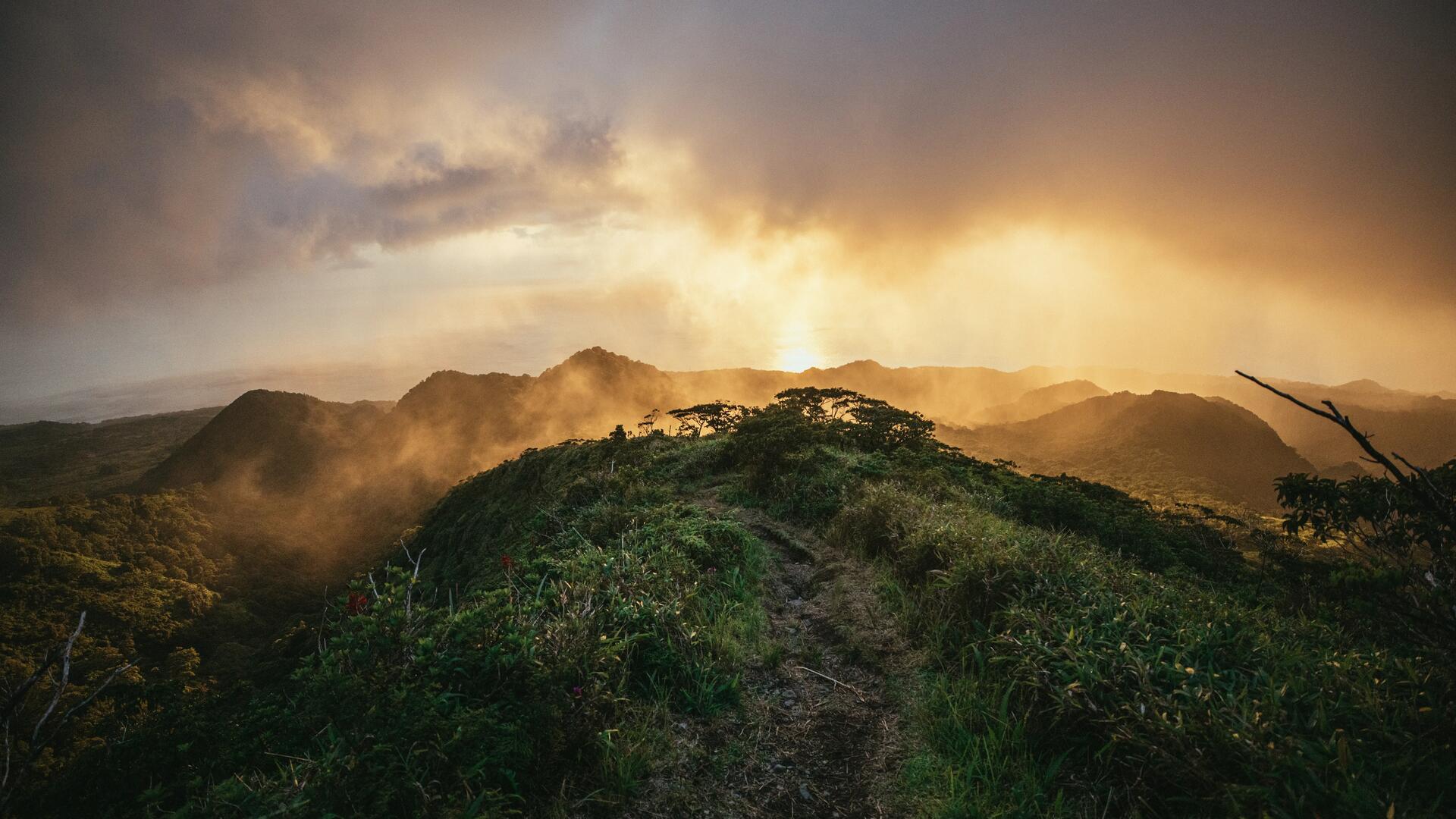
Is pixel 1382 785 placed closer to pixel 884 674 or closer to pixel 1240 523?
pixel 884 674

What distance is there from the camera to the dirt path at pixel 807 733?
149 inches

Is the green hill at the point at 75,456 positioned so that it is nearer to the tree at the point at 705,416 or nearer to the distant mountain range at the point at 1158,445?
the tree at the point at 705,416

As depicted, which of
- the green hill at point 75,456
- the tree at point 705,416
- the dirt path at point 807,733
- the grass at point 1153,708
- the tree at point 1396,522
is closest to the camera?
the grass at point 1153,708

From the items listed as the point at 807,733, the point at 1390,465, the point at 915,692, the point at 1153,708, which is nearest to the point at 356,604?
the point at 807,733

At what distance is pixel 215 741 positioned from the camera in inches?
174

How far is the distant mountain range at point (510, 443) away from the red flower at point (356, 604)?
96410 mm

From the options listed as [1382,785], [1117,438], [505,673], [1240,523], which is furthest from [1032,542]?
[1117,438]

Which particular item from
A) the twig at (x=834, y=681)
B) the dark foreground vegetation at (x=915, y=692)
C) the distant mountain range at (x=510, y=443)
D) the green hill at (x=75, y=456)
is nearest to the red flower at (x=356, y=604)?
the dark foreground vegetation at (x=915, y=692)

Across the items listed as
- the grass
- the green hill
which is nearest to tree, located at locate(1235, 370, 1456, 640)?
the grass

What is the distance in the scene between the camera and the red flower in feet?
13.5

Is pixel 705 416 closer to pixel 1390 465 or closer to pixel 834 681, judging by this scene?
pixel 834 681

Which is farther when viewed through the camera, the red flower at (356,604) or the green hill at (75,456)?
the green hill at (75,456)

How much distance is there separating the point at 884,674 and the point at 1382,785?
3.33m

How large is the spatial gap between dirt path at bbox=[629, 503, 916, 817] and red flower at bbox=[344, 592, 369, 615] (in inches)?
106
